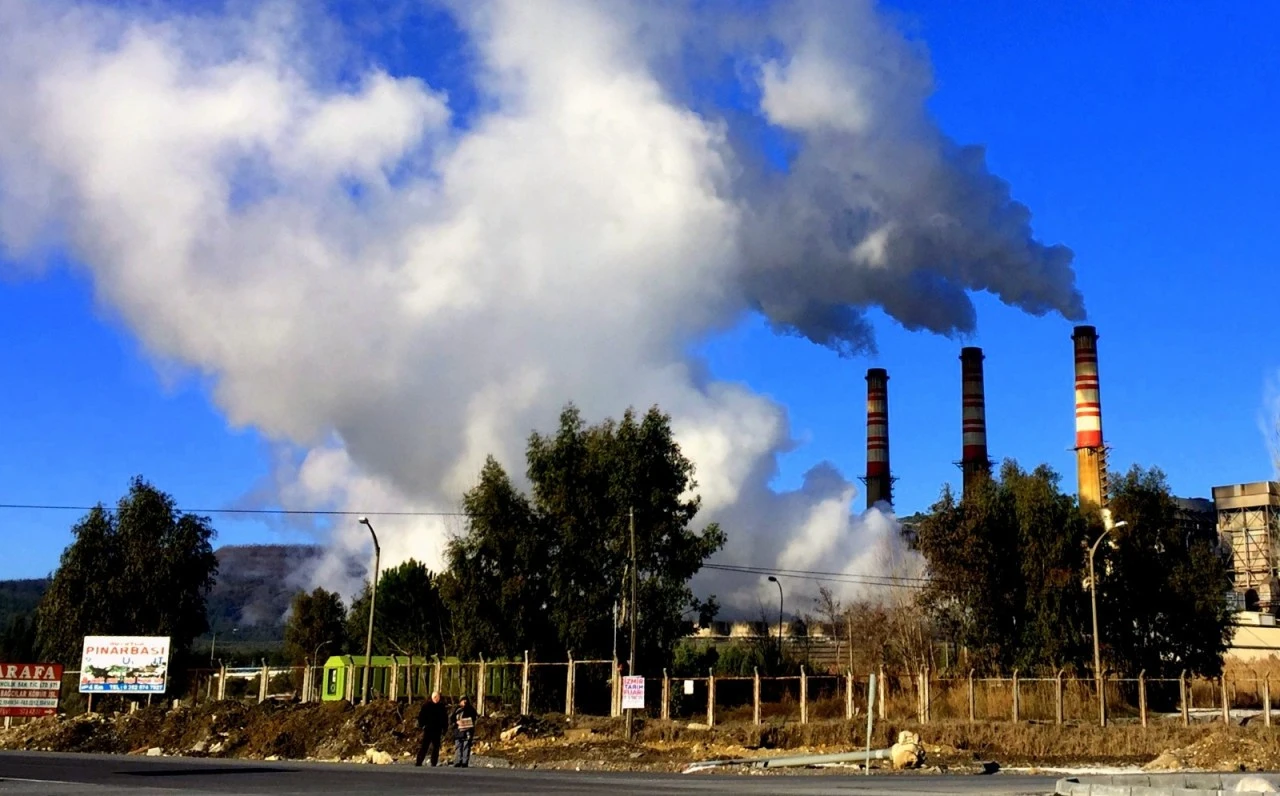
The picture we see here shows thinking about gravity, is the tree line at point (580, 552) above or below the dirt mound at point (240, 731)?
above

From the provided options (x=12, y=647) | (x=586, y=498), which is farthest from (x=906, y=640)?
(x=12, y=647)

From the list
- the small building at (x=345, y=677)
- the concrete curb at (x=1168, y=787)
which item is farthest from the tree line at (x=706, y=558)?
the concrete curb at (x=1168, y=787)

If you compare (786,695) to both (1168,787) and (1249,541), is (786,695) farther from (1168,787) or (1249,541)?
(1249,541)

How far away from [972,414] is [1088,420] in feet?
34.2

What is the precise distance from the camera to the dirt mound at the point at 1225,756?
3173 centimetres

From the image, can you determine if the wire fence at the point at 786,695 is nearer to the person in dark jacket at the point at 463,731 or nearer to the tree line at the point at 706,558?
the tree line at the point at 706,558

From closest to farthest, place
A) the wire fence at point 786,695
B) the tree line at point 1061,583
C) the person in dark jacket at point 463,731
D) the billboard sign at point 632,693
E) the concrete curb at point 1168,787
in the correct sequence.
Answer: the concrete curb at point 1168,787, the person in dark jacket at point 463,731, the billboard sign at point 632,693, the wire fence at point 786,695, the tree line at point 1061,583

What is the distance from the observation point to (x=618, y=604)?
5947 cm

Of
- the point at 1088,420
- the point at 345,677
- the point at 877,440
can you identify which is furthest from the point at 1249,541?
the point at 345,677

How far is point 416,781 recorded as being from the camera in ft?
80.2

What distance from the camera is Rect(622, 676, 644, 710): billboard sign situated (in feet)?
127

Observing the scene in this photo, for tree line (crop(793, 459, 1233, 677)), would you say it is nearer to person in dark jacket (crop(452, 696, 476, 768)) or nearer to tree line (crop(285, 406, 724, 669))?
tree line (crop(285, 406, 724, 669))

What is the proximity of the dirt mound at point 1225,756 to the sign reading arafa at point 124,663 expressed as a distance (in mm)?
38690

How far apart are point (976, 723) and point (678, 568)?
71.6 feet
